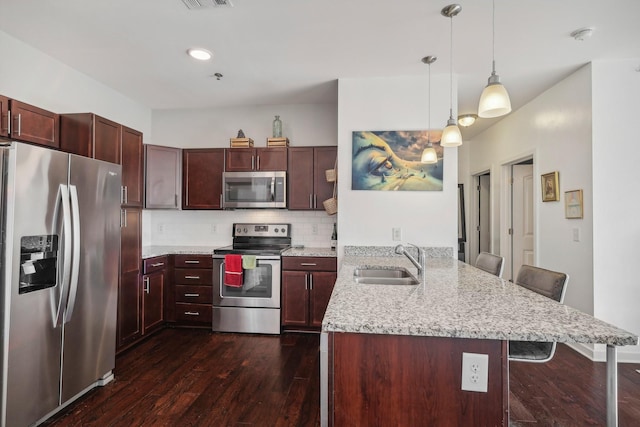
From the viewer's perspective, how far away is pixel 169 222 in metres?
4.16

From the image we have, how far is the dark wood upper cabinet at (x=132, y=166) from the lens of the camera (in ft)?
9.53

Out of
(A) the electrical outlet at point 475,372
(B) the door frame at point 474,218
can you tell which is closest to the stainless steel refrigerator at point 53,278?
(A) the electrical outlet at point 475,372

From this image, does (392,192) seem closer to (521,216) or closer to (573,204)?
(573,204)

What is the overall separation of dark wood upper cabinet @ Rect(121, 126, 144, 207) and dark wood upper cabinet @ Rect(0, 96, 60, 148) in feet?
1.58

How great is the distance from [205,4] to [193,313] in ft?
9.54

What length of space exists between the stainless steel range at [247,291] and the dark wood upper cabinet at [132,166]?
961mm

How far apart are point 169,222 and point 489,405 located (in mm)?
4000

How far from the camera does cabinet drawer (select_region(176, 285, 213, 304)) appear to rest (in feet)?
11.5

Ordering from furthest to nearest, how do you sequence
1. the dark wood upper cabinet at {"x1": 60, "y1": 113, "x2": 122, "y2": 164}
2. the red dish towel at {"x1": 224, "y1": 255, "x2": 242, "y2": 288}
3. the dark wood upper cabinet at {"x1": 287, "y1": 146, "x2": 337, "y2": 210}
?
the dark wood upper cabinet at {"x1": 287, "y1": 146, "x2": 337, "y2": 210}
the red dish towel at {"x1": 224, "y1": 255, "x2": 242, "y2": 288}
the dark wood upper cabinet at {"x1": 60, "y1": 113, "x2": 122, "y2": 164}

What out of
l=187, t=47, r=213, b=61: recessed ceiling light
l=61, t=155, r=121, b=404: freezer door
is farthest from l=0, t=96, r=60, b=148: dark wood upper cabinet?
l=187, t=47, r=213, b=61: recessed ceiling light

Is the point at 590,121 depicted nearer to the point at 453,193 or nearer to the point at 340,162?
the point at 453,193

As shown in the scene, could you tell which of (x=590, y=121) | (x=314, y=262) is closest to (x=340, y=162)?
(x=314, y=262)

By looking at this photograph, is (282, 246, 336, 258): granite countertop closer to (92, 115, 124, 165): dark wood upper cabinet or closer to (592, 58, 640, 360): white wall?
(92, 115, 124, 165): dark wood upper cabinet

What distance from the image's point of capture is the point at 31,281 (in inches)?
71.4
